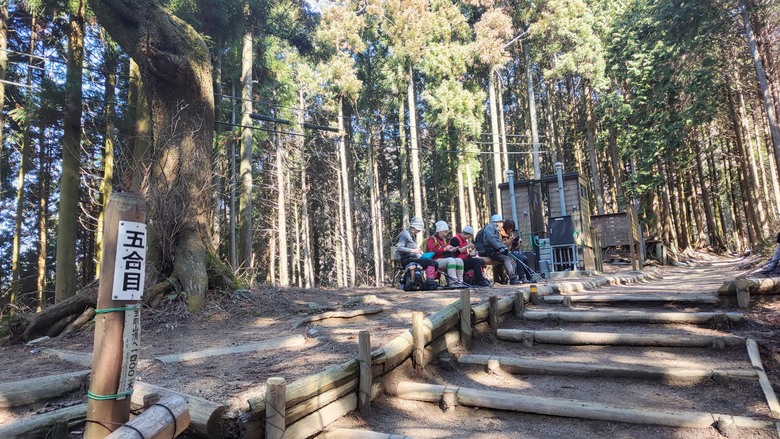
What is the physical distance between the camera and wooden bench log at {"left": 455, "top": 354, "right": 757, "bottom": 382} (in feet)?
12.4

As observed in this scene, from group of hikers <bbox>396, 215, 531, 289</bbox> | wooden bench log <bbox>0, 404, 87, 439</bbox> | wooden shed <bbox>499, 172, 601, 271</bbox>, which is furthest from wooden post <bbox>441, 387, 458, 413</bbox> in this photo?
wooden shed <bbox>499, 172, 601, 271</bbox>

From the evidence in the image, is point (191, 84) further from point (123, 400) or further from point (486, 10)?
point (486, 10)

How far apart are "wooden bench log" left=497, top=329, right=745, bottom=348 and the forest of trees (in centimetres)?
459

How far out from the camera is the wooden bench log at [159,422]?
6.50 ft

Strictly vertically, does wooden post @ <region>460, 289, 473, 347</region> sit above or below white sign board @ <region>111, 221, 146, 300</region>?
below

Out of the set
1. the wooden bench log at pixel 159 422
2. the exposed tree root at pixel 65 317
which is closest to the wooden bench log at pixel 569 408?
the wooden bench log at pixel 159 422

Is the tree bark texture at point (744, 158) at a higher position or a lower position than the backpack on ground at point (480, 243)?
higher

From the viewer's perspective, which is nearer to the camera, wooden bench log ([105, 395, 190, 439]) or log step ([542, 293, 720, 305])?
wooden bench log ([105, 395, 190, 439])

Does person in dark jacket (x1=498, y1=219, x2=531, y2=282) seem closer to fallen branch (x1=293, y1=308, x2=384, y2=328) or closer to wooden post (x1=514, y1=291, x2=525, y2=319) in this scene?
wooden post (x1=514, y1=291, x2=525, y2=319)

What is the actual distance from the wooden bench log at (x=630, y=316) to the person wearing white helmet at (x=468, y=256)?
3157 millimetres

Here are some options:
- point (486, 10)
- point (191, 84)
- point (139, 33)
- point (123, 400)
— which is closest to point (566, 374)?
point (123, 400)

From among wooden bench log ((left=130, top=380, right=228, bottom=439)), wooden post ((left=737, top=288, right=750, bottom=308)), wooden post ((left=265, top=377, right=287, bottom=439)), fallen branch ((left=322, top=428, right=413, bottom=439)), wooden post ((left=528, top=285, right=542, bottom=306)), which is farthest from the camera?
wooden post ((left=528, top=285, right=542, bottom=306))

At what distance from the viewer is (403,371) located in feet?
13.8

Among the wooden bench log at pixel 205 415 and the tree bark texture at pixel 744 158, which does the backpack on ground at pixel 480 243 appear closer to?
the wooden bench log at pixel 205 415
